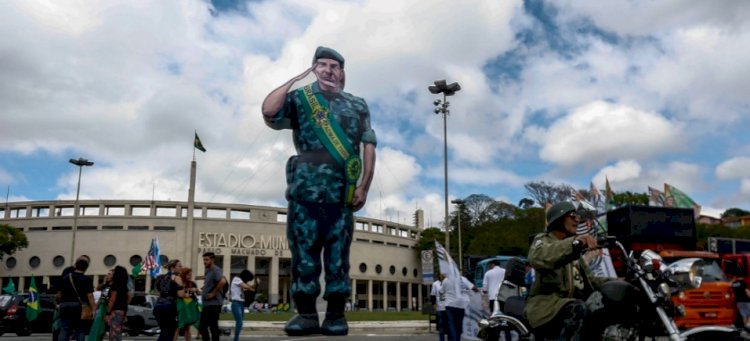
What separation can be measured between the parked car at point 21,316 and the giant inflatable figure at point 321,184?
30.2ft

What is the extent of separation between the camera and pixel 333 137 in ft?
45.1

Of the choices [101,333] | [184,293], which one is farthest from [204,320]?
[101,333]

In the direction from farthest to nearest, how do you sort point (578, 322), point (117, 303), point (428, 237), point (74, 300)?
point (428, 237) < point (117, 303) < point (74, 300) < point (578, 322)

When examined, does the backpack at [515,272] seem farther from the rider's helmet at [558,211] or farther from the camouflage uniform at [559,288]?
the rider's helmet at [558,211]

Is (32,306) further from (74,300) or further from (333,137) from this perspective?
(333,137)

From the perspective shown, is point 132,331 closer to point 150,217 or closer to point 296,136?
point 296,136

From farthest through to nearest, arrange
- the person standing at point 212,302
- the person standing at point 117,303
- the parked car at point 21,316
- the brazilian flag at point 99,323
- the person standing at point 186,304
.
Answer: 1. the parked car at point 21,316
2. the person standing at point 212,302
3. the person standing at point 186,304
4. the brazilian flag at point 99,323
5. the person standing at point 117,303

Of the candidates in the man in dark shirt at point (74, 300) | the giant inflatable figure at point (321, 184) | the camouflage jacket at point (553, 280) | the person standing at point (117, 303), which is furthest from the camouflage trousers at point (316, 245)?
the camouflage jacket at point (553, 280)

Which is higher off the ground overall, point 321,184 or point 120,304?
point 321,184

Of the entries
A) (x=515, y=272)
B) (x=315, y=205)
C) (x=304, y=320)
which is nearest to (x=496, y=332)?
(x=515, y=272)

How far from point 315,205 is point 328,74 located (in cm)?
298

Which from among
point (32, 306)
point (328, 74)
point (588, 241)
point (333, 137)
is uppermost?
point (328, 74)

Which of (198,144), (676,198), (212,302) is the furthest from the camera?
(676,198)

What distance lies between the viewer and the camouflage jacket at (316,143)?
13.5 metres
